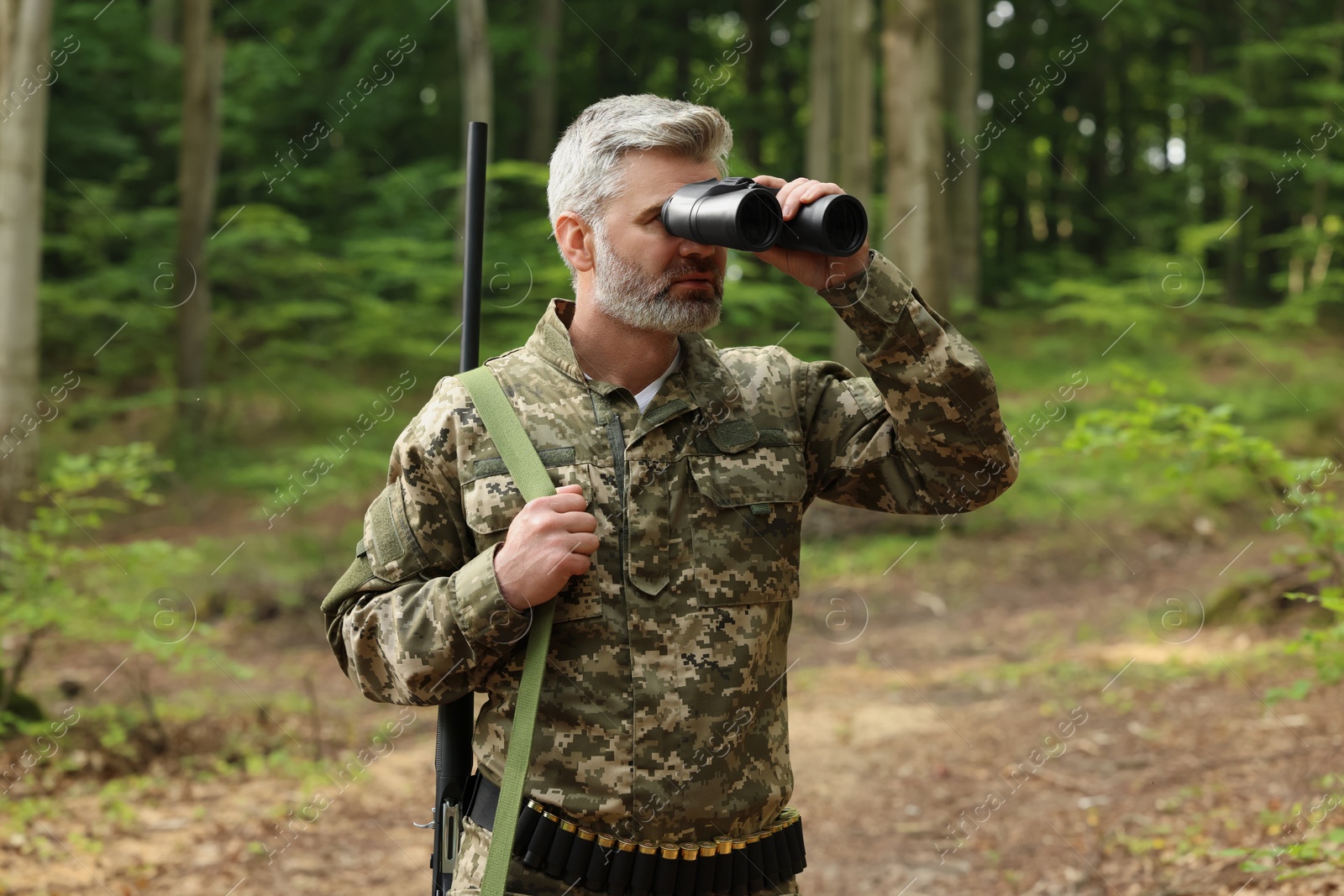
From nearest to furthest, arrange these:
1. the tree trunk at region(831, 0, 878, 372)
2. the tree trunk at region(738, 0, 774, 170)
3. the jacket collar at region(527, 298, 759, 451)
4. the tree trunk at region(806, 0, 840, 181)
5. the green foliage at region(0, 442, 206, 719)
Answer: the jacket collar at region(527, 298, 759, 451), the green foliage at region(0, 442, 206, 719), the tree trunk at region(831, 0, 878, 372), the tree trunk at region(806, 0, 840, 181), the tree trunk at region(738, 0, 774, 170)

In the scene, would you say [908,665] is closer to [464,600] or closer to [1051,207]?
[464,600]

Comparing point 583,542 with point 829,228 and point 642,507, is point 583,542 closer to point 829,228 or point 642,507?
point 642,507

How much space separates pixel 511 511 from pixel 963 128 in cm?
1392

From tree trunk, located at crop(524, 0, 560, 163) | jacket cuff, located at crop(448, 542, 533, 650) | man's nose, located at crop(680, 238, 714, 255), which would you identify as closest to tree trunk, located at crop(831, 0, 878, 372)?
tree trunk, located at crop(524, 0, 560, 163)

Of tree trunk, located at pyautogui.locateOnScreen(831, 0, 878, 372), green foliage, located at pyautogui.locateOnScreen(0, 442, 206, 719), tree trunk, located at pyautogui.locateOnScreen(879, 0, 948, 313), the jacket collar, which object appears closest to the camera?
the jacket collar

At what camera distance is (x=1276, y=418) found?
12.2 metres

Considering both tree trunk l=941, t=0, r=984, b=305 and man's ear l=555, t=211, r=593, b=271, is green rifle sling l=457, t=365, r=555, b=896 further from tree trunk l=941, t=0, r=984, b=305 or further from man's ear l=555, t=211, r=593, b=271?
tree trunk l=941, t=0, r=984, b=305

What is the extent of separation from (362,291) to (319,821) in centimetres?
984

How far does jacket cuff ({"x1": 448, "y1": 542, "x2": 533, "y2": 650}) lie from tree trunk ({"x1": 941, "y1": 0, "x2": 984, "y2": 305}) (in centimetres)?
1350

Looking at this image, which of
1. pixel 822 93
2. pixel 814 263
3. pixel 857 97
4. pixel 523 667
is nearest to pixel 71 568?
pixel 523 667

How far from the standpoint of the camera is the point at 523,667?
1.94 meters

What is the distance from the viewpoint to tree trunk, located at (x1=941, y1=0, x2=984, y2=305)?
15031 mm

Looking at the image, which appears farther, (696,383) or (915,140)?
(915,140)

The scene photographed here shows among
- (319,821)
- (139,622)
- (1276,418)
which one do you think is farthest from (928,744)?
(1276,418)
